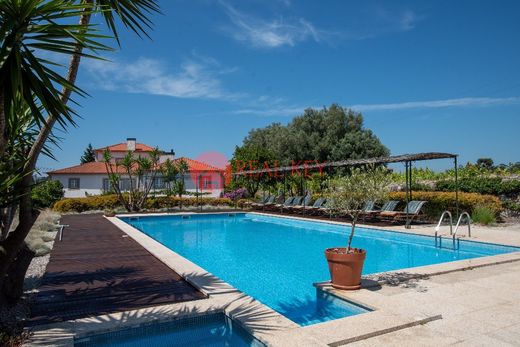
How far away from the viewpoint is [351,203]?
6117 millimetres

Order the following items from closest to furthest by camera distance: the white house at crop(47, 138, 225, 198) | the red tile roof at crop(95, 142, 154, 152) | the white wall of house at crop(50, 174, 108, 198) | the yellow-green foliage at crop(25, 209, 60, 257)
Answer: the yellow-green foliage at crop(25, 209, 60, 257) → the white house at crop(47, 138, 225, 198) → the white wall of house at crop(50, 174, 108, 198) → the red tile roof at crop(95, 142, 154, 152)

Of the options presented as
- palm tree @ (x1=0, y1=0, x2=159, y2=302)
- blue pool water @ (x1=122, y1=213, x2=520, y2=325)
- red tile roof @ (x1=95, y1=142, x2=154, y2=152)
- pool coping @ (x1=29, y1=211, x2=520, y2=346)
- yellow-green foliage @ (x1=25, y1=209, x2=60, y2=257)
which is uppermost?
red tile roof @ (x1=95, y1=142, x2=154, y2=152)

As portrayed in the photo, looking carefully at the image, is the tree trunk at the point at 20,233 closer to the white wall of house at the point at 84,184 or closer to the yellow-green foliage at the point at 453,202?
the yellow-green foliage at the point at 453,202

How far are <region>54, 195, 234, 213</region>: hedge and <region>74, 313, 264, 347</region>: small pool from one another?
19.0 m

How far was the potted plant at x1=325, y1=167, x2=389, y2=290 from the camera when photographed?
5656mm

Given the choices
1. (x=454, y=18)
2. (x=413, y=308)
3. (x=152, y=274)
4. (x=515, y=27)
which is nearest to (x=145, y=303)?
(x=152, y=274)

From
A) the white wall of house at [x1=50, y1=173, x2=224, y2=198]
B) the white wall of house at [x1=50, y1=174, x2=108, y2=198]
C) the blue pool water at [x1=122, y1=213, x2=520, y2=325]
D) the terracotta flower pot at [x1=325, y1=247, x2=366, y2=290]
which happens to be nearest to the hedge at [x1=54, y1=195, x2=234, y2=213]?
the blue pool water at [x1=122, y1=213, x2=520, y2=325]

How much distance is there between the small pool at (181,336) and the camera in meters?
4.09

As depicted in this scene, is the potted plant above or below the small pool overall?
above

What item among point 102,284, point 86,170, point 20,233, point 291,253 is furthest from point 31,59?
point 86,170

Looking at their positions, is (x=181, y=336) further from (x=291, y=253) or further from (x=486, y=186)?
(x=486, y=186)

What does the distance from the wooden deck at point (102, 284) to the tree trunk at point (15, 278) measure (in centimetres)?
28

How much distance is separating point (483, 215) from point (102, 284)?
41.4ft

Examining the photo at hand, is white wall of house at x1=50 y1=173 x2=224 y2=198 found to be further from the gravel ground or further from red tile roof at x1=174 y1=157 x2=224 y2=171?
the gravel ground
